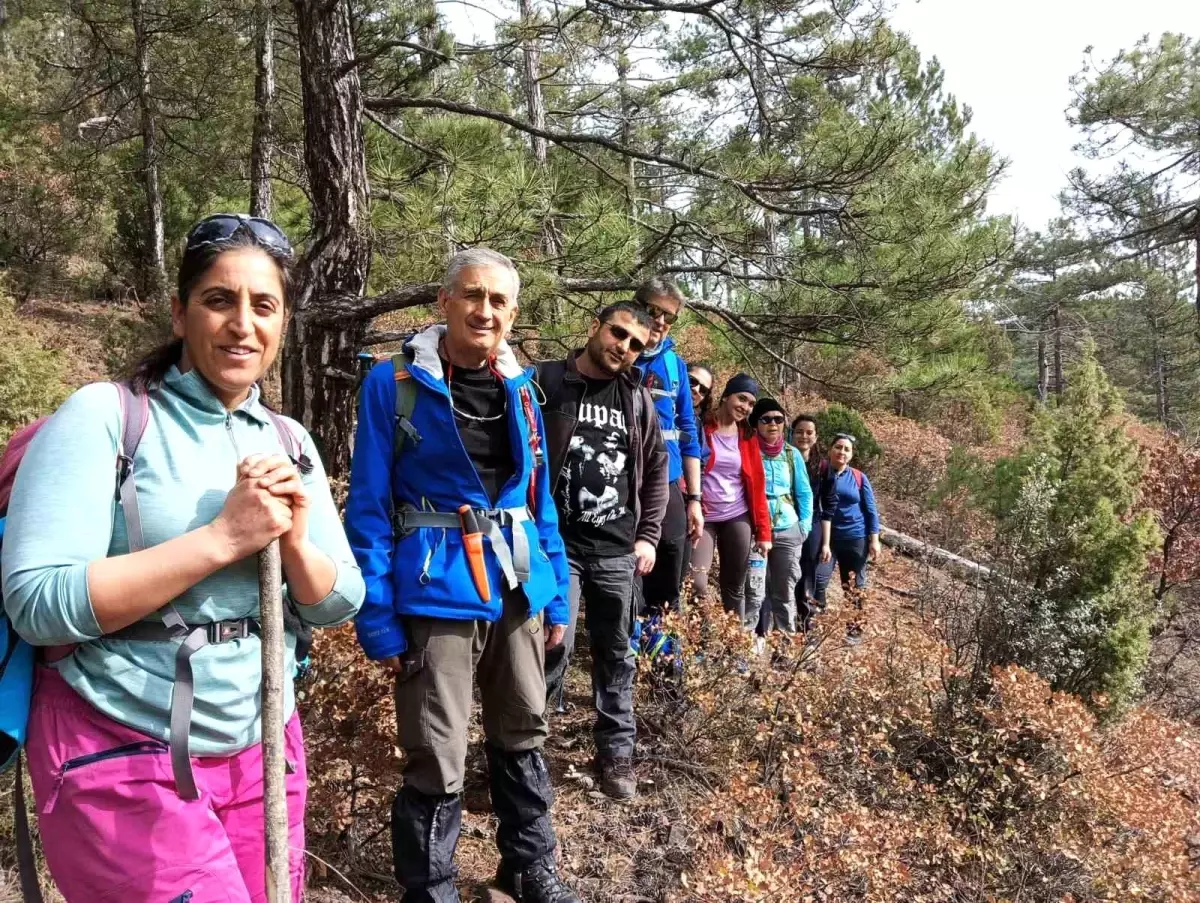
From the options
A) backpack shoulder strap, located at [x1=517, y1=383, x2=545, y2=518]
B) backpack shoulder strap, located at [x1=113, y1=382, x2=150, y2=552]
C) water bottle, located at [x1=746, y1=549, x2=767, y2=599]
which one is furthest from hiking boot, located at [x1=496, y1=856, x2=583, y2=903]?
water bottle, located at [x1=746, y1=549, x2=767, y2=599]

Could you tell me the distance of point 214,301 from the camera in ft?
4.33

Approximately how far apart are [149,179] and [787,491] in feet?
39.2

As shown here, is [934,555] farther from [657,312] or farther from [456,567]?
[456,567]

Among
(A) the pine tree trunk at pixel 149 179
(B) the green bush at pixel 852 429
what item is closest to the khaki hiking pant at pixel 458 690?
(A) the pine tree trunk at pixel 149 179

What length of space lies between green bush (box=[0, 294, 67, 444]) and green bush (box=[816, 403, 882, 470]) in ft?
31.9

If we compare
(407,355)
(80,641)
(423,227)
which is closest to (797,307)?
(423,227)

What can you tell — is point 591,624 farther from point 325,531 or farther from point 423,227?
point 423,227

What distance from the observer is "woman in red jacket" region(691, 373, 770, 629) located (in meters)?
4.59

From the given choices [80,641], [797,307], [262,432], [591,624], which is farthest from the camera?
[797,307]

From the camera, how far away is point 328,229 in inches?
176

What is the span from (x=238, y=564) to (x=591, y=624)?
205 cm

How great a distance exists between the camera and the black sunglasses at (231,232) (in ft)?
4.35

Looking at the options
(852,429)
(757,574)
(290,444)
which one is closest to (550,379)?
(290,444)

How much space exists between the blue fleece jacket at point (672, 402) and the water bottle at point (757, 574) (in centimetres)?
100
